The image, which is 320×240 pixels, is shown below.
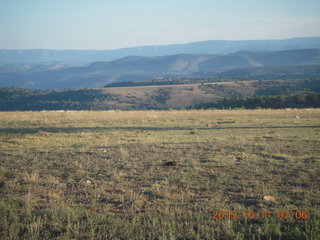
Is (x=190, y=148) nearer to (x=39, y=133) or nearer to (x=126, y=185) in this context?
(x=126, y=185)

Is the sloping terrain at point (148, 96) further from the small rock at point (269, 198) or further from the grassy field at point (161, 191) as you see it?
the small rock at point (269, 198)

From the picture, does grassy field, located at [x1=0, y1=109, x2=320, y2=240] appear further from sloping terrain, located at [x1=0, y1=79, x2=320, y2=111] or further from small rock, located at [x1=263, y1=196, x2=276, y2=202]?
sloping terrain, located at [x1=0, y1=79, x2=320, y2=111]

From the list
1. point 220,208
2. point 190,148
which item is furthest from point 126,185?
point 190,148

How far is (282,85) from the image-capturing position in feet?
297

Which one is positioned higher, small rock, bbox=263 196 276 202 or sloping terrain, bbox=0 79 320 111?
small rock, bbox=263 196 276 202
